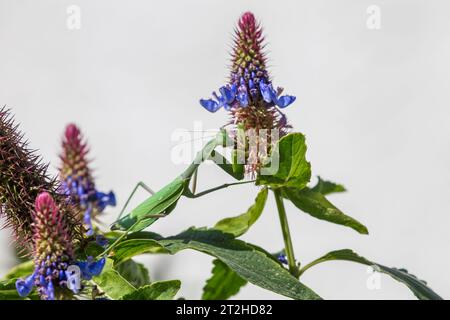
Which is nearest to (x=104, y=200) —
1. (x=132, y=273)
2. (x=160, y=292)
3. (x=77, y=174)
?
(x=77, y=174)

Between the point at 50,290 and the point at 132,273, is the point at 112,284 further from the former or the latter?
the point at 132,273

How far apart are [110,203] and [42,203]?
0.20 m

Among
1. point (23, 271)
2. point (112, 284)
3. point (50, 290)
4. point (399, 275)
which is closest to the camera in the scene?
point (50, 290)

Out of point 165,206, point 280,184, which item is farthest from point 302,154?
point 165,206

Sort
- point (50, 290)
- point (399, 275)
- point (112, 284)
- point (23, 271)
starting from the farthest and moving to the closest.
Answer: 1. point (23, 271)
2. point (399, 275)
3. point (112, 284)
4. point (50, 290)

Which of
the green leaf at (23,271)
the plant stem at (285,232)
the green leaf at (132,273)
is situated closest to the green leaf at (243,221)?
the plant stem at (285,232)

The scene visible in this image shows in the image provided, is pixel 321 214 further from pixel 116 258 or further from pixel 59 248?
pixel 59 248

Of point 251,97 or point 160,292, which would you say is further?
Answer: point 251,97

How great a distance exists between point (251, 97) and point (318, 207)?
0.16m

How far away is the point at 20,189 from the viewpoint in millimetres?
933

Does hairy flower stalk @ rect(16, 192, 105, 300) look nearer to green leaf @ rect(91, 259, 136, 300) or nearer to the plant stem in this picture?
green leaf @ rect(91, 259, 136, 300)

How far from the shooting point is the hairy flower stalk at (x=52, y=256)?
2.61 feet

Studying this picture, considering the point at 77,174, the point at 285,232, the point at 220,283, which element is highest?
the point at 77,174

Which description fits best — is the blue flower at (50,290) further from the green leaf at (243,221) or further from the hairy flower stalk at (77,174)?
the green leaf at (243,221)
